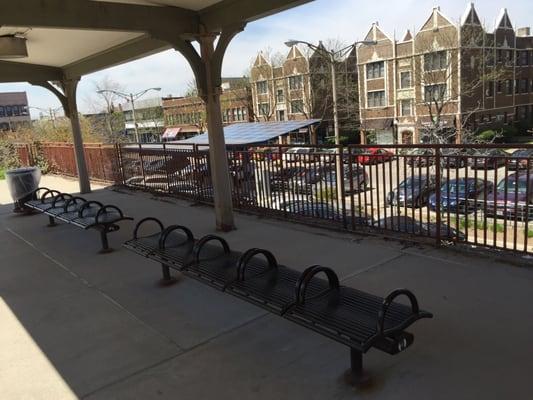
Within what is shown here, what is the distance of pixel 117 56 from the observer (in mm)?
9531

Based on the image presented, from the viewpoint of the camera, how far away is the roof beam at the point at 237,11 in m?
5.60

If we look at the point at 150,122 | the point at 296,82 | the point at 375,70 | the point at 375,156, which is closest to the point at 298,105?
the point at 296,82

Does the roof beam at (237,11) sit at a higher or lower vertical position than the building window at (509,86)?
higher

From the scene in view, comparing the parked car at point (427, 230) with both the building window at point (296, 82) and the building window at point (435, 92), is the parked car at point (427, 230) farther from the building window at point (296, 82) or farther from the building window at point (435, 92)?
the building window at point (296, 82)

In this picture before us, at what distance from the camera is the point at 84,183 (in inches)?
491

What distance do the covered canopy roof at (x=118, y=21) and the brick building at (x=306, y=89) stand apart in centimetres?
3788

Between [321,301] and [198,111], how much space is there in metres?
61.8

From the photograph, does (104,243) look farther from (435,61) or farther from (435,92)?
(435,61)

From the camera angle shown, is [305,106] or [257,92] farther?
[257,92]

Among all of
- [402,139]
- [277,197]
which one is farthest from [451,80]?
[277,197]

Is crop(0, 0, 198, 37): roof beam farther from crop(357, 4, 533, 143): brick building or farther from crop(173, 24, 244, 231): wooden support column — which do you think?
crop(357, 4, 533, 143): brick building

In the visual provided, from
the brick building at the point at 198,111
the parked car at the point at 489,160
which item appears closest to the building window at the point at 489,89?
the brick building at the point at 198,111

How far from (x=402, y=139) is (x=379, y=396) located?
43.6 m

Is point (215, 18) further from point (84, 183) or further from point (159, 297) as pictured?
point (84, 183)
